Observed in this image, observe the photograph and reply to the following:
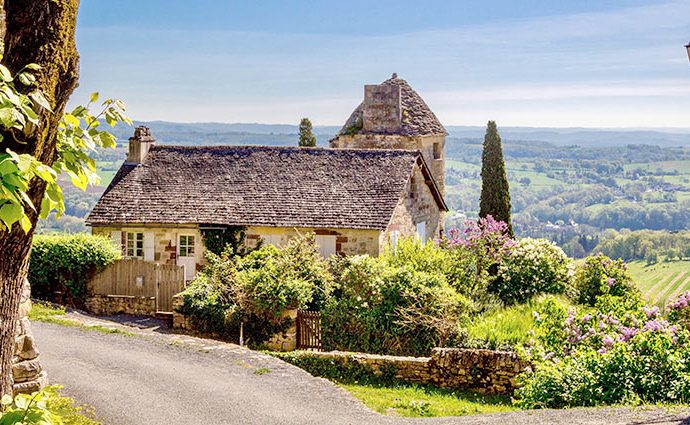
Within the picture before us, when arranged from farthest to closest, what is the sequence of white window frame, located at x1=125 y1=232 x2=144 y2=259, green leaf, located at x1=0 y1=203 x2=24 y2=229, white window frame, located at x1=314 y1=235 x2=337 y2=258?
white window frame, located at x1=125 y1=232 x2=144 y2=259
white window frame, located at x1=314 y1=235 x2=337 y2=258
green leaf, located at x1=0 y1=203 x2=24 y2=229

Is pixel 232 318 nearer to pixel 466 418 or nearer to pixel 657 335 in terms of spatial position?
pixel 466 418

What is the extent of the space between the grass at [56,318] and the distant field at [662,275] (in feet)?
135

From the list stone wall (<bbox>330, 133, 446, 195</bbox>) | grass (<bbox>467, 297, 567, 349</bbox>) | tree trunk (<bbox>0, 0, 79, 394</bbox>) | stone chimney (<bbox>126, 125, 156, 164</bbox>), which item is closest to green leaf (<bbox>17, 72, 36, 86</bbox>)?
tree trunk (<bbox>0, 0, 79, 394</bbox>)

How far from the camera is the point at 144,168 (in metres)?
34.2

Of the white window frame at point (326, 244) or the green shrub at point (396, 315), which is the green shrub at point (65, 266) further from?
the green shrub at point (396, 315)

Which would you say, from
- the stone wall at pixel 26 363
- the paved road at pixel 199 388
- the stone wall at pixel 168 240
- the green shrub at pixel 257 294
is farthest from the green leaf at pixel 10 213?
the stone wall at pixel 168 240

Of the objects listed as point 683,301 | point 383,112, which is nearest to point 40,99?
point 683,301

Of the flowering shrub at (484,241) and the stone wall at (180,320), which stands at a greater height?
the flowering shrub at (484,241)

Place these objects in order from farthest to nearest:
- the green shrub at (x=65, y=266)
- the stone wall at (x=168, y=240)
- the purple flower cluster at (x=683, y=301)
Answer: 1. the stone wall at (x=168, y=240)
2. the green shrub at (x=65, y=266)
3. the purple flower cluster at (x=683, y=301)

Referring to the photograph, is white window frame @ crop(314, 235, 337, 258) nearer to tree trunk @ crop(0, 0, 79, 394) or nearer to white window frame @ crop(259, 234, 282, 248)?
white window frame @ crop(259, 234, 282, 248)

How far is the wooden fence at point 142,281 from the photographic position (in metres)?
26.5

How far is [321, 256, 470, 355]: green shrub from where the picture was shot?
21.3 metres

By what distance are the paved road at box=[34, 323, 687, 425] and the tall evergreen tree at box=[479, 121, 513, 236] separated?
17.9 m

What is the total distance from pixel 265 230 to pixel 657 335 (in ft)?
61.4
